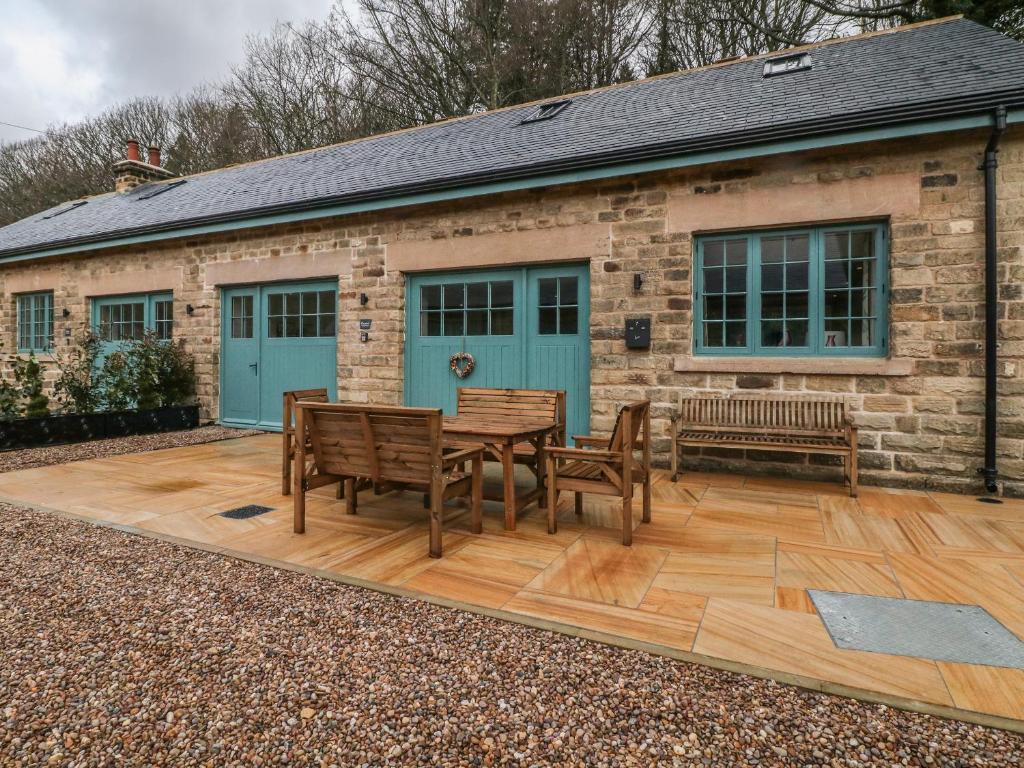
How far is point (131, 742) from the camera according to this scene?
69.7 inches

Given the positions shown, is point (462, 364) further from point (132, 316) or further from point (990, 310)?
point (132, 316)

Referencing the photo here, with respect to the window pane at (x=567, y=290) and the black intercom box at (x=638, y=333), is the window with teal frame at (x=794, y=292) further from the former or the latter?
the window pane at (x=567, y=290)

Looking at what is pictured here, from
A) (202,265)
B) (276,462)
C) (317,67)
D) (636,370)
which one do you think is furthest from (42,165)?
(636,370)

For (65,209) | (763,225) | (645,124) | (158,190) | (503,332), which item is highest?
(65,209)

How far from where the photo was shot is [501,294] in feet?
23.0

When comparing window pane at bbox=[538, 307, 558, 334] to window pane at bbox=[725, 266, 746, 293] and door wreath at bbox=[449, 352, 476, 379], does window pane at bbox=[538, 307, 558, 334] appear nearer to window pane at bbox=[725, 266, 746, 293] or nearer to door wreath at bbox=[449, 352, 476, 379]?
door wreath at bbox=[449, 352, 476, 379]

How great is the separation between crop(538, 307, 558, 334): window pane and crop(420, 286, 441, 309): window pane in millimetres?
1434

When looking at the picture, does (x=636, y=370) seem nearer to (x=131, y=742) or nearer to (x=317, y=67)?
(x=131, y=742)

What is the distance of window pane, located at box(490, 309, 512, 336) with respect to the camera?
6973 millimetres

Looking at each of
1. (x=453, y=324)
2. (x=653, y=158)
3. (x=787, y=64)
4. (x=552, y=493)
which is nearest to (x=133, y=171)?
(x=453, y=324)

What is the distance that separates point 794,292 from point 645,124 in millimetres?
2727

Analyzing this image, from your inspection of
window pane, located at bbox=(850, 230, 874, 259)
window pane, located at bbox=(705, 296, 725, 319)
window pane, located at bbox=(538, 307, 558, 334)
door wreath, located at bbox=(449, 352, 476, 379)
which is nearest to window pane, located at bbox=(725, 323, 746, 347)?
window pane, located at bbox=(705, 296, 725, 319)

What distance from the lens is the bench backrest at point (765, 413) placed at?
5.38 metres

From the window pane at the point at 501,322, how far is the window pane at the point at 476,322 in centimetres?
10
